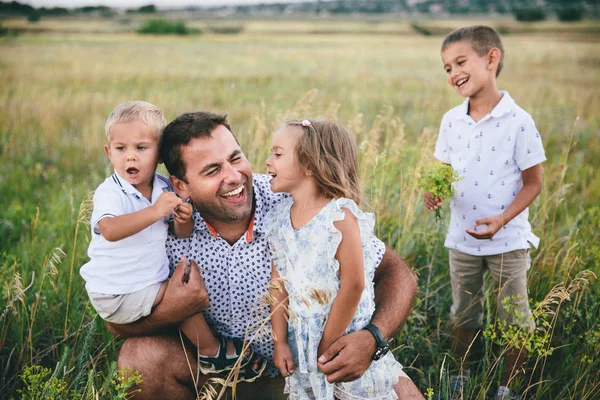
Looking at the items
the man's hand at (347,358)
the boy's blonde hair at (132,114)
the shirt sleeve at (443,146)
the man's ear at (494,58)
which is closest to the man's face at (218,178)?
the boy's blonde hair at (132,114)

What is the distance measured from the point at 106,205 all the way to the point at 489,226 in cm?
199

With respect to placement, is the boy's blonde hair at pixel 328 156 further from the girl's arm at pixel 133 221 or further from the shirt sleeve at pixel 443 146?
the shirt sleeve at pixel 443 146

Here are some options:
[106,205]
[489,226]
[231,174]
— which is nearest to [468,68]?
[489,226]

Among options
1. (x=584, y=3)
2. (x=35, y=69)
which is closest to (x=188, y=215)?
(x=35, y=69)

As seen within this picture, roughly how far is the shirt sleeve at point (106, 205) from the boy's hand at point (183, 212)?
251 mm

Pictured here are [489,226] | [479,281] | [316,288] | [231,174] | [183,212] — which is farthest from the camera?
[479,281]

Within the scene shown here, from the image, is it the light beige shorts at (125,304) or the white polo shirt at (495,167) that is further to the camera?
the white polo shirt at (495,167)

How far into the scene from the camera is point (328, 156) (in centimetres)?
228

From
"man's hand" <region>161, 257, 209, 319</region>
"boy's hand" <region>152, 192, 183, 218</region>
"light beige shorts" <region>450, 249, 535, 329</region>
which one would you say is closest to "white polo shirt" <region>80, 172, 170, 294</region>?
"man's hand" <region>161, 257, 209, 319</region>

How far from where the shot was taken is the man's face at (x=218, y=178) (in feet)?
8.35

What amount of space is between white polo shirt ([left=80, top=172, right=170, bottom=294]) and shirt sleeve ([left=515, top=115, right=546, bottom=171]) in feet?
6.67

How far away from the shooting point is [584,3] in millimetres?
67812

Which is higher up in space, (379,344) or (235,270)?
(235,270)

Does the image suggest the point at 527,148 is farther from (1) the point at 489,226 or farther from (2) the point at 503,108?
(1) the point at 489,226
